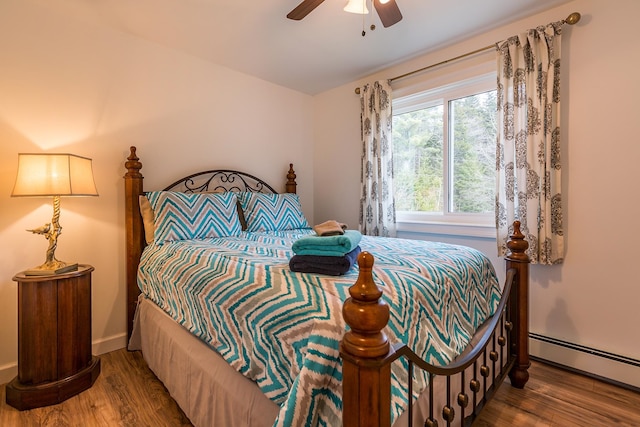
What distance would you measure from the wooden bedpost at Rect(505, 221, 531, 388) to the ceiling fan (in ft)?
4.52

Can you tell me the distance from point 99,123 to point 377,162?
2335 millimetres

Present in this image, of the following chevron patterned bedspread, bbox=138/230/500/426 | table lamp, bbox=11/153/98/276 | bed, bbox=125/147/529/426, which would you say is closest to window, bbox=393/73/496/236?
bed, bbox=125/147/529/426

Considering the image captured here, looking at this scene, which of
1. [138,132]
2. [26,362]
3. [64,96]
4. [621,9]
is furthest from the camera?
[138,132]

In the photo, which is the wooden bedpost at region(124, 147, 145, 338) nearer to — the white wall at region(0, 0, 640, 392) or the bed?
the bed

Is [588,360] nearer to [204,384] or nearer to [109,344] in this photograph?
[204,384]

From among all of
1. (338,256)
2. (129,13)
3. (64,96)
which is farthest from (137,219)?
(338,256)

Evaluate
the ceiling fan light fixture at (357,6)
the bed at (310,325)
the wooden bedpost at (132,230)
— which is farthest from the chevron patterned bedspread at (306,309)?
the ceiling fan light fixture at (357,6)

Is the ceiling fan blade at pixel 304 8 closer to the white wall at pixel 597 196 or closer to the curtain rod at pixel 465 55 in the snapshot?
the curtain rod at pixel 465 55

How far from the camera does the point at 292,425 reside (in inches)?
32.4

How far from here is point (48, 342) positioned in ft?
5.57

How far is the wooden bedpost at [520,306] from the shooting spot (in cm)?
172

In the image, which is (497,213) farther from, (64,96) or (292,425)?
(64,96)

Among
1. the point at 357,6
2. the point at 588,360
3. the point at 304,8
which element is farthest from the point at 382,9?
the point at 588,360

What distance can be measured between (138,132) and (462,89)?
2714 millimetres
